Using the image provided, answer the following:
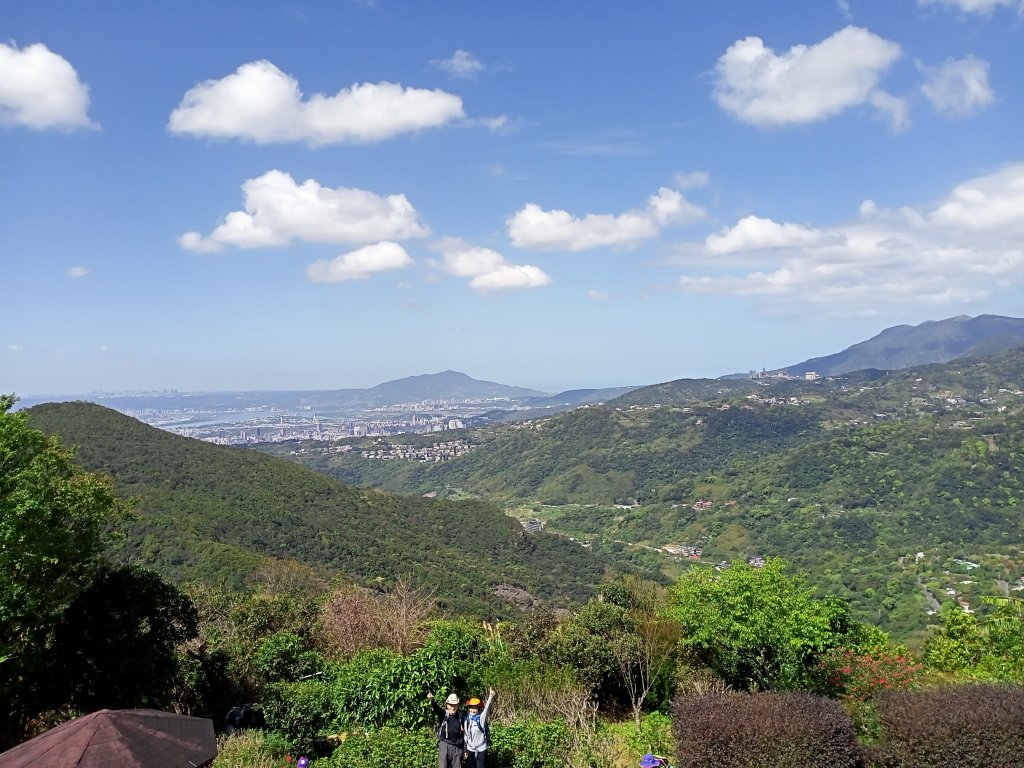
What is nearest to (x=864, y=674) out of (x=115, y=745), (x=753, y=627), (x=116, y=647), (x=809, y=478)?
(x=753, y=627)

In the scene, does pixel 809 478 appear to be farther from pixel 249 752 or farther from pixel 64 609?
pixel 64 609

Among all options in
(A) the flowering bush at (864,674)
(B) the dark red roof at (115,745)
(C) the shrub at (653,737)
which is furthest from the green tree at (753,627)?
(B) the dark red roof at (115,745)

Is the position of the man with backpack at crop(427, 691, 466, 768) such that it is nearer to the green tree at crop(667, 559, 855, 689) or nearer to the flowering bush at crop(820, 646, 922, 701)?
the green tree at crop(667, 559, 855, 689)

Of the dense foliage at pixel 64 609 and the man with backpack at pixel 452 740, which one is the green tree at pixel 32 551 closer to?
the dense foliage at pixel 64 609

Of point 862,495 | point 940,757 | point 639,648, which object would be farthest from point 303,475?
point 862,495

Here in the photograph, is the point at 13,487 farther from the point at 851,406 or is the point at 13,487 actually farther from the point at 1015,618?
the point at 851,406
